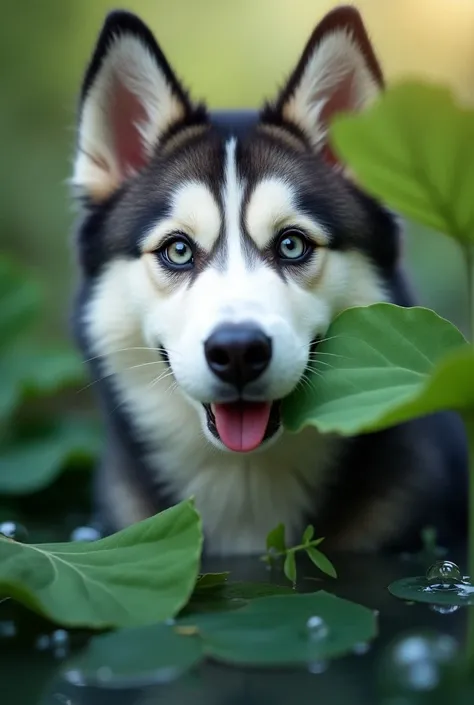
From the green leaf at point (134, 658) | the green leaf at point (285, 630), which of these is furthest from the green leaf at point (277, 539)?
the green leaf at point (134, 658)

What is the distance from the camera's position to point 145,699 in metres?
0.77

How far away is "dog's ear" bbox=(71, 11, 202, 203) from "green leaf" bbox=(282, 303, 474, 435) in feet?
1.86

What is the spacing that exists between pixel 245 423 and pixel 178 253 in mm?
267

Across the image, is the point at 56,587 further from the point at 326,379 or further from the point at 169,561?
the point at 326,379

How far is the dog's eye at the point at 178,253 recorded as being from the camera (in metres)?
1.31

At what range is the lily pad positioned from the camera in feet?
2.65

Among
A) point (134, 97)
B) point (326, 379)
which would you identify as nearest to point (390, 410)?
point (326, 379)

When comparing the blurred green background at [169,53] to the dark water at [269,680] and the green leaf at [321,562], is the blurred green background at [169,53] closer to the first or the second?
the green leaf at [321,562]

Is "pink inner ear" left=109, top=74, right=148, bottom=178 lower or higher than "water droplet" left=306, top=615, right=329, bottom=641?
higher

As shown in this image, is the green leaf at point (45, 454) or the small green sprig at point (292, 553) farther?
the green leaf at point (45, 454)

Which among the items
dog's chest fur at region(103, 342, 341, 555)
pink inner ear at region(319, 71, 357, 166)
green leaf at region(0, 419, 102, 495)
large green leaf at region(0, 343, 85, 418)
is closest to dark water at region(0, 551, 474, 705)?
dog's chest fur at region(103, 342, 341, 555)

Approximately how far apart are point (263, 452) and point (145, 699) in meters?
0.65

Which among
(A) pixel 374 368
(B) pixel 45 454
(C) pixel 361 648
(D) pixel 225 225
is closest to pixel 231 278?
(D) pixel 225 225

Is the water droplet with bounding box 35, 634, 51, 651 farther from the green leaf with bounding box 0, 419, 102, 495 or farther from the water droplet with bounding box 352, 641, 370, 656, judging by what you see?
the green leaf with bounding box 0, 419, 102, 495
